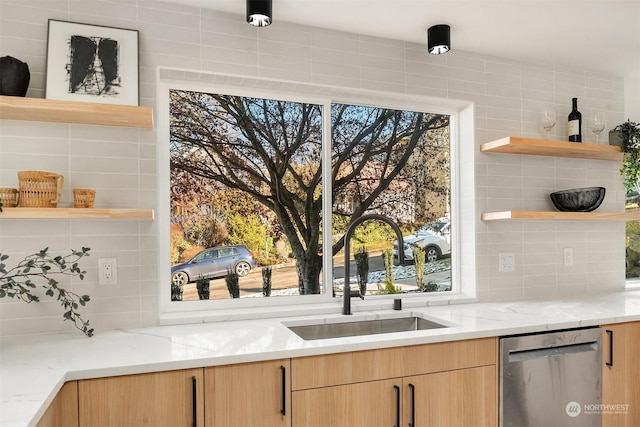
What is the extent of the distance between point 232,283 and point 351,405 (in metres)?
0.89

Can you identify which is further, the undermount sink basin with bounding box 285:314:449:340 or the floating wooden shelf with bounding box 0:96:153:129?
the undermount sink basin with bounding box 285:314:449:340

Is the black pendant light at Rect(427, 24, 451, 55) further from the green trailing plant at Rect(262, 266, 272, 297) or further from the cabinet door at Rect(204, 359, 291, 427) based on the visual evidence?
the cabinet door at Rect(204, 359, 291, 427)

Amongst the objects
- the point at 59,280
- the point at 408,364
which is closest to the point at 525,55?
the point at 408,364

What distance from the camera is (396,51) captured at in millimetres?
2439

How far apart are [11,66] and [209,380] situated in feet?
4.53

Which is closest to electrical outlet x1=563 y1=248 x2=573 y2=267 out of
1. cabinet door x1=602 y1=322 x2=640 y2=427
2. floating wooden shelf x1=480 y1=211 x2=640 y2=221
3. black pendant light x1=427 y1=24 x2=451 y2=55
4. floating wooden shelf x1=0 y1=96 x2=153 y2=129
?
floating wooden shelf x1=480 y1=211 x2=640 y2=221

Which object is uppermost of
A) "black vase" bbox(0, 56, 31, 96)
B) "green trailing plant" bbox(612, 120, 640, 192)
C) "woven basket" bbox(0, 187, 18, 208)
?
"black vase" bbox(0, 56, 31, 96)

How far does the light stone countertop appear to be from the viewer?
1.29 m

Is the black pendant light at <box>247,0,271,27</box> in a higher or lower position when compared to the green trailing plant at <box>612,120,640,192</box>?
higher

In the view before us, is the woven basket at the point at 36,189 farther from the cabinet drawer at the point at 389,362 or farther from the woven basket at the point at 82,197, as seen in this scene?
the cabinet drawer at the point at 389,362

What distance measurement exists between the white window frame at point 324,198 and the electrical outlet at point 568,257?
0.68m

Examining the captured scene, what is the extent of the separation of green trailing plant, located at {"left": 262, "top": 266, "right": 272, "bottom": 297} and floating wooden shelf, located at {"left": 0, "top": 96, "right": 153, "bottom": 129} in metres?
0.91

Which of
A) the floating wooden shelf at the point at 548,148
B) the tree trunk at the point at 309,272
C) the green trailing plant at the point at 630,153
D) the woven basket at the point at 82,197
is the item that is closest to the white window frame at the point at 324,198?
the tree trunk at the point at 309,272

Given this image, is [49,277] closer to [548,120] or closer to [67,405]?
[67,405]
